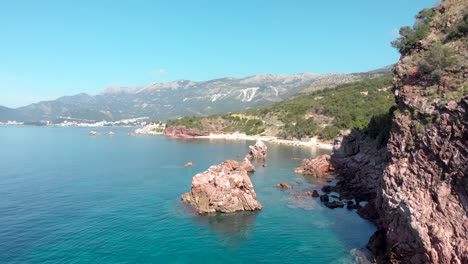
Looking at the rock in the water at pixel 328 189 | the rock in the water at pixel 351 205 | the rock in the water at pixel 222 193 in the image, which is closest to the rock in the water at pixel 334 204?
the rock in the water at pixel 351 205

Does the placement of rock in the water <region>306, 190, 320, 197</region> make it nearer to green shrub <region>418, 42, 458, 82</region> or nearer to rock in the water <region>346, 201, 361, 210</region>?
rock in the water <region>346, 201, 361, 210</region>

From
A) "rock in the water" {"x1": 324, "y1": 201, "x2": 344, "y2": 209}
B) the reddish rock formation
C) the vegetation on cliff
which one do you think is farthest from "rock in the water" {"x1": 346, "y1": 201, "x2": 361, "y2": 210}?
the vegetation on cliff

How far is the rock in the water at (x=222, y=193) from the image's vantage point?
166 ft

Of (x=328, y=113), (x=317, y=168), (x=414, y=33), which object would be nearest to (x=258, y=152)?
(x=317, y=168)

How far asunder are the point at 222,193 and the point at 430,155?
29216mm

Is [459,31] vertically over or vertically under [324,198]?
over

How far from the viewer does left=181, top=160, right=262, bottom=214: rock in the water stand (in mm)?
50719

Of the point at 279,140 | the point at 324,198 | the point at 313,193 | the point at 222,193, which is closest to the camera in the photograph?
the point at 222,193

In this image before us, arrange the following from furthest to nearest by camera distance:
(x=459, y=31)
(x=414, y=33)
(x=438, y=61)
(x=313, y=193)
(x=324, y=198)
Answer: (x=313, y=193)
(x=324, y=198)
(x=414, y=33)
(x=459, y=31)
(x=438, y=61)

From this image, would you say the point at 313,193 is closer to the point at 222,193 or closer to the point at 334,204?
the point at 334,204

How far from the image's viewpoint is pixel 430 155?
29984mm

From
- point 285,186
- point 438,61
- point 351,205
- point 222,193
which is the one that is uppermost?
point 438,61

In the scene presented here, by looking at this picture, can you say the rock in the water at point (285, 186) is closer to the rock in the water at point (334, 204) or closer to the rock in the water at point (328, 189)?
the rock in the water at point (328, 189)

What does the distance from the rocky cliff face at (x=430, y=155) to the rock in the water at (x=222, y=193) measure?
19324 millimetres
